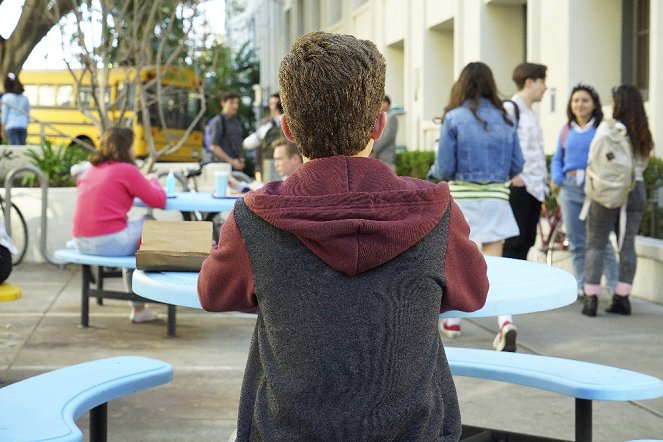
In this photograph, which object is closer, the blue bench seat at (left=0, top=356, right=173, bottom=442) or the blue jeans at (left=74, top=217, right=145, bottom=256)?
the blue bench seat at (left=0, top=356, right=173, bottom=442)

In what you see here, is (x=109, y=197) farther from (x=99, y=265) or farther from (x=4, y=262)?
(x=4, y=262)

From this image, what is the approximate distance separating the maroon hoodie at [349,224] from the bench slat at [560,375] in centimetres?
131

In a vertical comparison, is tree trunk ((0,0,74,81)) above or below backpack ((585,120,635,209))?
above

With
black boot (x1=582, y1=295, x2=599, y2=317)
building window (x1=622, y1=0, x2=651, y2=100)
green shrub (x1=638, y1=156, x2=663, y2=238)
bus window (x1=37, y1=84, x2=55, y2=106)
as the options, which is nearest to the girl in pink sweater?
black boot (x1=582, y1=295, x2=599, y2=317)

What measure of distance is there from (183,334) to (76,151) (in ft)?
25.7

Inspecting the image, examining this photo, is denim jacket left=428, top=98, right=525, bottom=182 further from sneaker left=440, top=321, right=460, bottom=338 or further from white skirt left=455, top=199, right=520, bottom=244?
sneaker left=440, top=321, right=460, bottom=338

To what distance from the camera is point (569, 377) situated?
12.6ft

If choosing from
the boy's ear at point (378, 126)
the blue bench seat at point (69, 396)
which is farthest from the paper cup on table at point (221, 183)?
the boy's ear at point (378, 126)

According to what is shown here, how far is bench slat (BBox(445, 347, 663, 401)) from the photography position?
12.1 ft

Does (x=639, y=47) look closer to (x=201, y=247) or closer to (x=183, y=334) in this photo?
(x=183, y=334)

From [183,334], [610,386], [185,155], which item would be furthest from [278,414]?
[185,155]

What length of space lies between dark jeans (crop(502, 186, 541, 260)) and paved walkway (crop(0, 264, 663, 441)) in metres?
0.55

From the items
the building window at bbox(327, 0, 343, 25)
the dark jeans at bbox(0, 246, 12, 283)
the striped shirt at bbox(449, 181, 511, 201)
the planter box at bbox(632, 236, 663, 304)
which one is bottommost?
the planter box at bbox(632, 236, 663, 304)

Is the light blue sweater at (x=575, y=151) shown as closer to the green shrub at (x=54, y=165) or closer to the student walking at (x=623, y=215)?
the student walking at (x=623, y=215)
